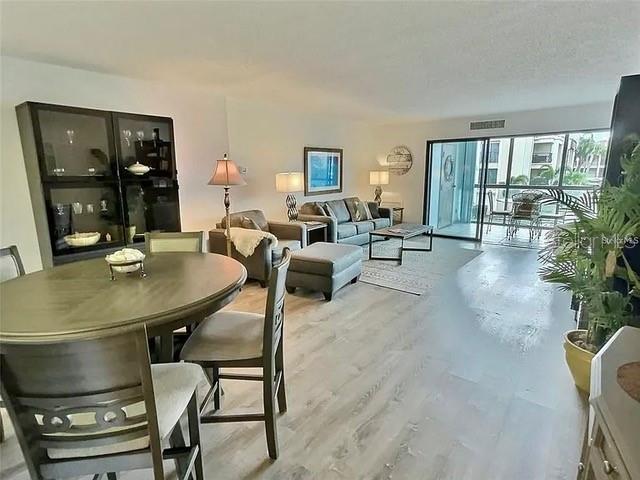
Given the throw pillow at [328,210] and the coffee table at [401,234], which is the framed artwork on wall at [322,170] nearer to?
the throw pillow at [328,210]

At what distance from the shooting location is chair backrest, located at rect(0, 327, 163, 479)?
959mm

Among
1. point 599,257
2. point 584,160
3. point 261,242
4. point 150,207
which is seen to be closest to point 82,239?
point 150,207

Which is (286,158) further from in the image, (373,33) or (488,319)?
(488,319)

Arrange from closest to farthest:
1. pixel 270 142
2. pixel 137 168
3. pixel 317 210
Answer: pixel 137 168 < pixel 270 142 < pixel 317 210

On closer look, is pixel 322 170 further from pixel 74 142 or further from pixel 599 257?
pixel 599 257

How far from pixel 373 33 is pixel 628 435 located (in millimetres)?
2591

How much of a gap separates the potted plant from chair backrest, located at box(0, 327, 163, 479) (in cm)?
223

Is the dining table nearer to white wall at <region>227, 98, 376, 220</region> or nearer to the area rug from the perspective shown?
the area rug

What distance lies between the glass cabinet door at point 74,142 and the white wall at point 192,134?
0.93 ft

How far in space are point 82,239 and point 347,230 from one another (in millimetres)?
3850

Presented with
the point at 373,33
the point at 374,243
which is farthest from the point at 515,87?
the point at 374,243

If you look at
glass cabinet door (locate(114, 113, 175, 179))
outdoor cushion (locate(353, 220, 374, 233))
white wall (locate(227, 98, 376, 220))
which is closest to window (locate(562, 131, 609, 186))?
outdoor cushion (locate(353, 220, 374, 233))

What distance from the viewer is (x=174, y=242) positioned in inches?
103

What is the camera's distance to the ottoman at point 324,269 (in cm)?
379
